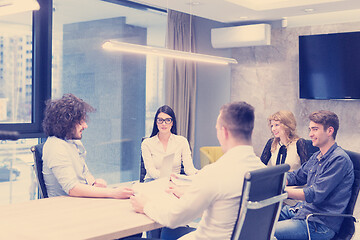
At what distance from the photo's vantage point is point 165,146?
4449 millimetres

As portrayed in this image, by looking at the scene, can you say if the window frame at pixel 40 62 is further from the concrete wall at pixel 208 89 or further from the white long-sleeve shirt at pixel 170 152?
the concrete wall at pixel 208 89

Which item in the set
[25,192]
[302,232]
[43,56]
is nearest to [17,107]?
[43,56]

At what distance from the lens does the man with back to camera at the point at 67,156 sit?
9.38ft

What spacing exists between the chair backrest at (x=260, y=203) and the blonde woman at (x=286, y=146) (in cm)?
214

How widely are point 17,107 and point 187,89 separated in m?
2.70

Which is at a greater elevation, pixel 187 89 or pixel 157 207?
pixel 187 89

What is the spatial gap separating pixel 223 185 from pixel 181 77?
4.65 metres

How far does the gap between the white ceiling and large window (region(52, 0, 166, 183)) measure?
0.51m

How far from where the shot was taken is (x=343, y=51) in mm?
5578

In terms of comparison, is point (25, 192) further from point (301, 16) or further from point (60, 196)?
point (301, 16)

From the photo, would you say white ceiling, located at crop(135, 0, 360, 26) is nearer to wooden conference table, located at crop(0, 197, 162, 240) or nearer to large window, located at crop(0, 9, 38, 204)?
large window, located at crop(0, 9, 38, 204)

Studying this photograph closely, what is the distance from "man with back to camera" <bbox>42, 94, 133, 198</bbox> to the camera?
286 centimetres

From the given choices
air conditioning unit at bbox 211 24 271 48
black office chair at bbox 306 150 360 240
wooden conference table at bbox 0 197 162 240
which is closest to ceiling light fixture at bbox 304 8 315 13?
air conditioning unit at bbox 211 24 271 48

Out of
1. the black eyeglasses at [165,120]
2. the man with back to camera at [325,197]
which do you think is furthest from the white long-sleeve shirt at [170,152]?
the man with back to camera at [325,197]
